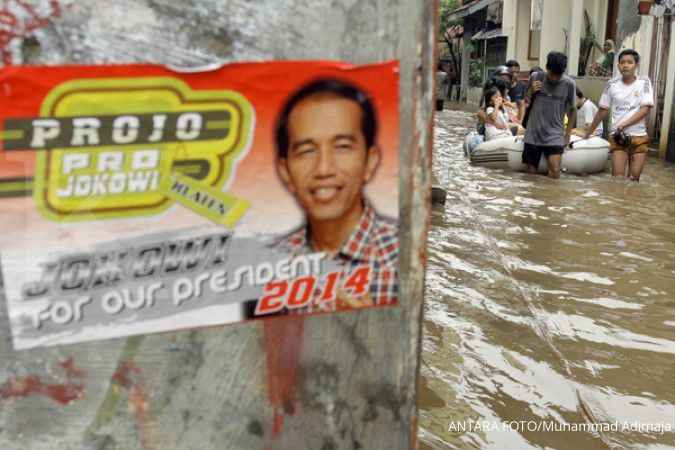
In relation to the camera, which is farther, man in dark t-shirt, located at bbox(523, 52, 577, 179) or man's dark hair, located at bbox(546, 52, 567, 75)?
man in dark t-shirt, located at bbox(523, 52, 577, 179)

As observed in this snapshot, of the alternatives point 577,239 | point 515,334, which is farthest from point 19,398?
point 577,239

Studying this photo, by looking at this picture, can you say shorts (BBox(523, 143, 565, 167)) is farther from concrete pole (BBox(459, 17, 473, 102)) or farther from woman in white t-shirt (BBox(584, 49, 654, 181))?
concrete pole (BBox(459, 17, 473, 102))

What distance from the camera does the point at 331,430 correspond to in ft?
5.35

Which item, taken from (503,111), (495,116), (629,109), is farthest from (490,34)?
(629,109)

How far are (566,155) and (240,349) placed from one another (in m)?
8.20

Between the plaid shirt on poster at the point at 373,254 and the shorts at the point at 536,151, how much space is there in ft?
23.4

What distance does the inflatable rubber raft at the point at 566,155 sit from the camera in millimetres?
9039

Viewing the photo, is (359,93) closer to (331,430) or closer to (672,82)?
(331,430)

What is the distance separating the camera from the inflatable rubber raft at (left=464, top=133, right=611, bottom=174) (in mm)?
9039

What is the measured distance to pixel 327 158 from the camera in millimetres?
1543

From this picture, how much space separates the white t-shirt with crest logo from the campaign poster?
692cm

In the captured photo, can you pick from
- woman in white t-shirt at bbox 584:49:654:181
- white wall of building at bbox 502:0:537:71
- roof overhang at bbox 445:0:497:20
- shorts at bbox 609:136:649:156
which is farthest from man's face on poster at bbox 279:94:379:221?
roof overhang at bbox 445:0:497:20

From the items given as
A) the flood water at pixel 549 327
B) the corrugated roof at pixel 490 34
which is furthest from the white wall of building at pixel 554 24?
the flood water at pixel 549 327

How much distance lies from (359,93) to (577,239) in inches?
185
